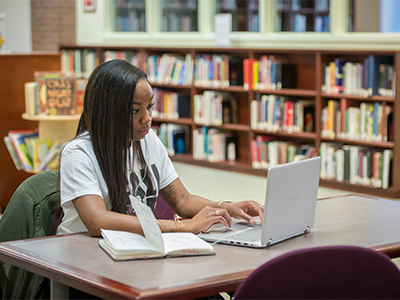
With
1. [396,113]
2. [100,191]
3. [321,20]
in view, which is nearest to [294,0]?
[321,20]

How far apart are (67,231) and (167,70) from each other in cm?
520

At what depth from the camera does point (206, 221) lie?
5.74ft

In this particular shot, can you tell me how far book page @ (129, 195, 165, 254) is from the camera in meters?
1.51

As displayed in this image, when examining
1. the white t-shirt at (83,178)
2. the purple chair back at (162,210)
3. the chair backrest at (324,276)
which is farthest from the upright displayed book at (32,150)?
the chair backrest at (324,276)

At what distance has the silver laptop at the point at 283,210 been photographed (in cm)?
156

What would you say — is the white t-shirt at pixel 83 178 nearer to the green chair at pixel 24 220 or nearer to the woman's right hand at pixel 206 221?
the green chair at pixel 24 220

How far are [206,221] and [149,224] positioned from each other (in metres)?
0.25

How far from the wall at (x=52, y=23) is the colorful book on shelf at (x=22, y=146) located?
485 cm

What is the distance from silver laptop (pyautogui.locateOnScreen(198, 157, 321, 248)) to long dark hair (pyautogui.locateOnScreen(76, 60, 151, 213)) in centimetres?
34

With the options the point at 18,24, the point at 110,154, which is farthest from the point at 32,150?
the point at 18,24

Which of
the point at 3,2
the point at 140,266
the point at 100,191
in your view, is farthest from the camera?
the point at 3,2

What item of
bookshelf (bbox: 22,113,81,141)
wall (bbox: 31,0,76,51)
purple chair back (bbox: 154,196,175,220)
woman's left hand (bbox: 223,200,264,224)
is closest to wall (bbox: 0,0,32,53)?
wall (bbox: 31,0,76,51)

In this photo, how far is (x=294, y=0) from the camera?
7.14 meters

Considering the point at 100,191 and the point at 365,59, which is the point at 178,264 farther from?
the point at 365,59
